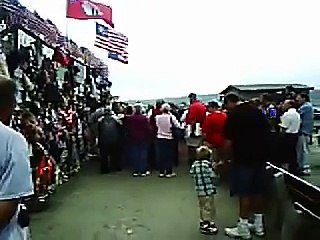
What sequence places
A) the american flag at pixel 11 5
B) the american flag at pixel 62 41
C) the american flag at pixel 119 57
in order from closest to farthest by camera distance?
the american flag at pixel 11 5
the american flag at pixel 62 41
the american flag at pixel 119 57

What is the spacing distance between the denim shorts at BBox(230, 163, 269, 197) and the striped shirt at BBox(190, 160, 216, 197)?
1.64 ft

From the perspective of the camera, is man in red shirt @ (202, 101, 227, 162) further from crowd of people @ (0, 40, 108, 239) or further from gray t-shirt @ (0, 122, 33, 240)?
gray t-shirt @ (0, 122, 33, 240)

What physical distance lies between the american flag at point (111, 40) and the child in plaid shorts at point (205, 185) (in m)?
13.7

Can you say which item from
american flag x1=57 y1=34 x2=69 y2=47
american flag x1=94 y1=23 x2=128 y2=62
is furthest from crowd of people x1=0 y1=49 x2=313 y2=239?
american flag x1=94 y1=23 x2=128 y2=62

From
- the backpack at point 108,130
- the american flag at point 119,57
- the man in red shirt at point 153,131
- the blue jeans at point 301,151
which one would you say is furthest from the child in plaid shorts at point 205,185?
the american flag at point 119,57

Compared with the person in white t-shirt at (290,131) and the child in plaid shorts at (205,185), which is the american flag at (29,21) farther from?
the person in white t-shirt at (290,131)

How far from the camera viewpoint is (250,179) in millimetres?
8000

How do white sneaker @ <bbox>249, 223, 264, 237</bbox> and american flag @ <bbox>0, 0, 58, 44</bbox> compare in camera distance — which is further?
american flag @ <bbox>0, 0, 58, 44</bbox>

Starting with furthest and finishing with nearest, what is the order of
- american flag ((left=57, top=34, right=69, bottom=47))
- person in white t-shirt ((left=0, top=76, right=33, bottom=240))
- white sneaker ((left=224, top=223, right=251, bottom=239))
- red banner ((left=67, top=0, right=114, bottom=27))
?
red banner ((left=67, top=0, right=114, bottom=27)) < american flag ((left=57, top=34, right=69, bottom=47)) < white sneaker ((left=224, top=223, right=251, bottom=239)) < person in white t-shirt ((left=0, top=76, right=33, bottom=240))

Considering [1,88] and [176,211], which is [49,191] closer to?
[176,211]

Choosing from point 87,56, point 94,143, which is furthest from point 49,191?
point 87,56

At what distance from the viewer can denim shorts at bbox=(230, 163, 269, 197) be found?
798cm

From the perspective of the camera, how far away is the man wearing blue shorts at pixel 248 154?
7953 mm

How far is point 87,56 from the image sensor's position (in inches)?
840
